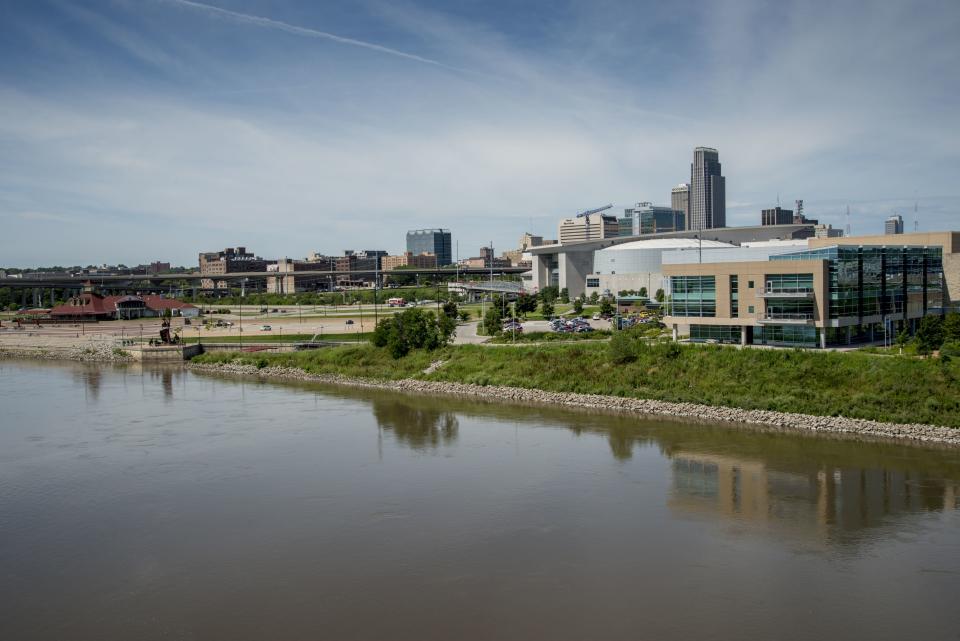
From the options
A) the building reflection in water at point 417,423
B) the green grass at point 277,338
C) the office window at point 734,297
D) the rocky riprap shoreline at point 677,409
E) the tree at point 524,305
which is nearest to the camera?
the rocky riprap shoreline at point 677,409

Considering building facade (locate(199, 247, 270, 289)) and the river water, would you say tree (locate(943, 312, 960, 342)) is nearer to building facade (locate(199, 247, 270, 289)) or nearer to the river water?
the river water

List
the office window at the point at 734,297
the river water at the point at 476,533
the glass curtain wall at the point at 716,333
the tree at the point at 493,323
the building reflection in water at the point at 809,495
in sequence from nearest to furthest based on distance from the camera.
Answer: the river water at the point at 476,533, the building reflection in water at the point at 809,495, the office window at the point at 734,297, the glass curtain wall at the point at 716,333, the tree at the point at 493,323

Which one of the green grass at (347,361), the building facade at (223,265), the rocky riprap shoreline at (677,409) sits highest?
the building facade at (223,265)

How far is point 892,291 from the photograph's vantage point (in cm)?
2608

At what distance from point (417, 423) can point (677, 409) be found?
21.4ft

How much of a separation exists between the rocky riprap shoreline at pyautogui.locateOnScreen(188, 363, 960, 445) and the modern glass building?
19.1 ft

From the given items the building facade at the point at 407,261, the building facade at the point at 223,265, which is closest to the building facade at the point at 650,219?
the building facade at the point at 407,261

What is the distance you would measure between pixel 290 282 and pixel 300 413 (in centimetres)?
8912

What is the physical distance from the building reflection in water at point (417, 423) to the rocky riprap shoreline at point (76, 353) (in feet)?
60.0

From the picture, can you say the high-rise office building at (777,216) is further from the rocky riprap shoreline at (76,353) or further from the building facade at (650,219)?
the rocky riprap shoreline at (76,353)

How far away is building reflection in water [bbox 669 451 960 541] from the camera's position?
38.4 feet

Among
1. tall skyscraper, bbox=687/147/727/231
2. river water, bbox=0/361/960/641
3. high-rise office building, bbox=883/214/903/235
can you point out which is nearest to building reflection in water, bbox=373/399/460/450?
river water, bbox=0/361/960/641

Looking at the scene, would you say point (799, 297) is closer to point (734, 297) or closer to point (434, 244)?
point (734, 297)

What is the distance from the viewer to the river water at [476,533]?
878 centimetres
